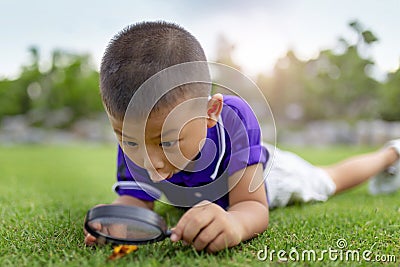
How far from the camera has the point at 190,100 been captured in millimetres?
1391

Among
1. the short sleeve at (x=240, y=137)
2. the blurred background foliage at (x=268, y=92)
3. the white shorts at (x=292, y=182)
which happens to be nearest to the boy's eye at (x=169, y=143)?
Result: the short sleeve at (x=240, y=137)

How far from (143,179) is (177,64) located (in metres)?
0.67

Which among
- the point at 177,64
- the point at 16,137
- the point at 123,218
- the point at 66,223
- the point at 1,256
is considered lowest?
the point at 16,137

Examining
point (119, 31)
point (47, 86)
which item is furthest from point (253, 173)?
point (47, 86)

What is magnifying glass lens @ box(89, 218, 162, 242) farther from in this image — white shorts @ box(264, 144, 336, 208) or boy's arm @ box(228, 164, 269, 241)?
white shorts @ box(264, 144, 336, 208)

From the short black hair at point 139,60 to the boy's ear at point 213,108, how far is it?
2.6 inches

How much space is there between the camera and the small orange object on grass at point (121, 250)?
116 centimetres

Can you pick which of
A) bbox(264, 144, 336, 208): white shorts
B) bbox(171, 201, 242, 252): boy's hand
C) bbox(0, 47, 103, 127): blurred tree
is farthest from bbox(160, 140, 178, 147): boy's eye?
bbox(0, 47, 103, 127): blurred tree

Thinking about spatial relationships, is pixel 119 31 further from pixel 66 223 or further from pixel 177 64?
pixel 66 223

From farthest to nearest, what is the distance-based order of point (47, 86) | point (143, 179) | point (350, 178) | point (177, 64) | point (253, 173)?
1. point (47, 86)
2. point (350, 178)
3. point (143, 179)
4. point (253, 173)
5. point (177, 64)

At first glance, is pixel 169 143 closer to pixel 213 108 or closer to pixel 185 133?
pixel 185 133

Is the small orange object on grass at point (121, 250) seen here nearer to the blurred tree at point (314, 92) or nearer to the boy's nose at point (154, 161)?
the boy's nose at point (154, 161)

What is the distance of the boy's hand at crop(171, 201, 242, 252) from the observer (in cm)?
120

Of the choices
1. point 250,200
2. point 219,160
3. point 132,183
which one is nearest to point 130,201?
point 132,183
